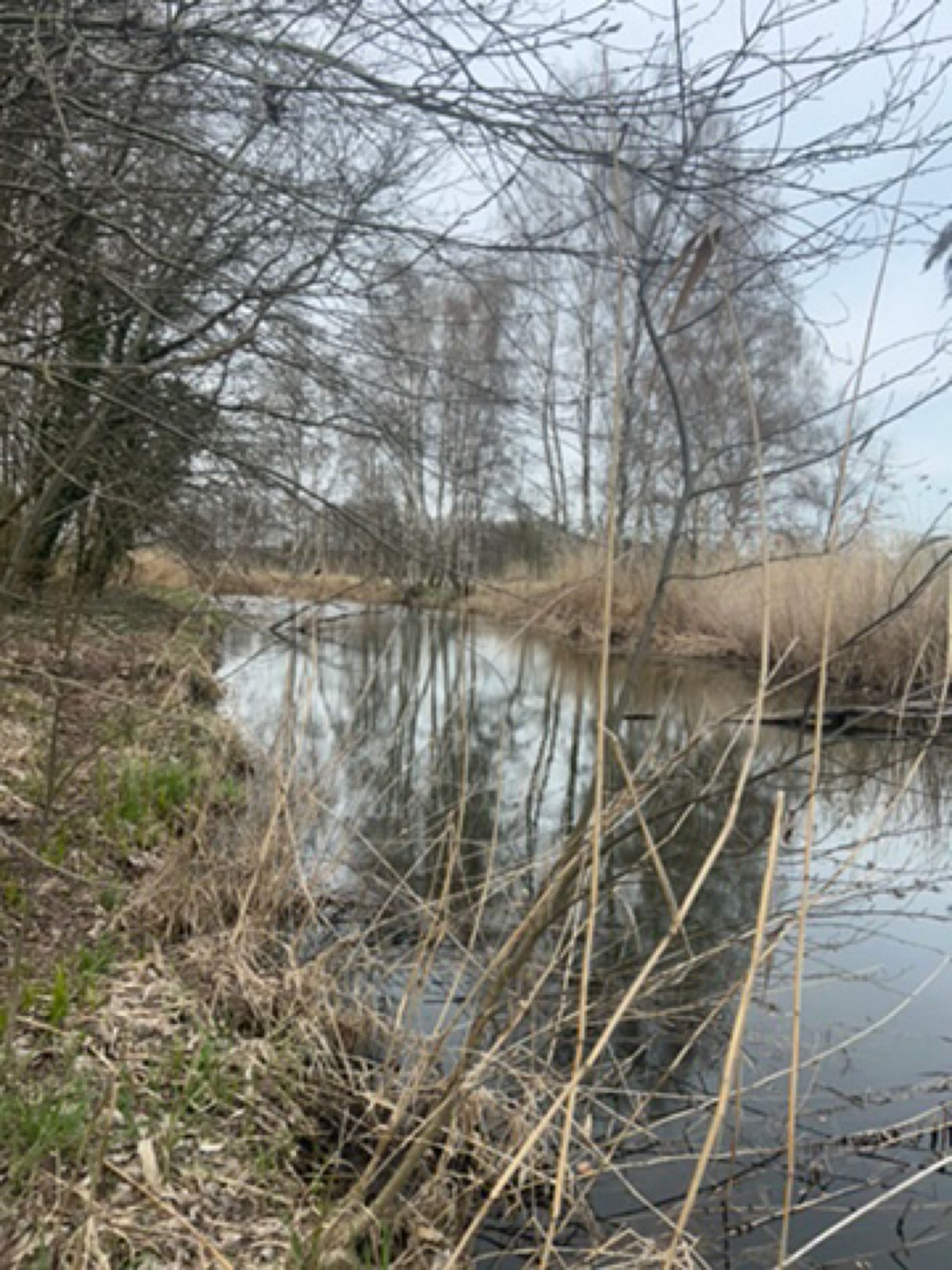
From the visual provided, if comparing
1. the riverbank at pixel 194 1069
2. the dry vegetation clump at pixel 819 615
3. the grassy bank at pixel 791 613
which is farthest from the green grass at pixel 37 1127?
the dry vegetation clump at pixel 819 615

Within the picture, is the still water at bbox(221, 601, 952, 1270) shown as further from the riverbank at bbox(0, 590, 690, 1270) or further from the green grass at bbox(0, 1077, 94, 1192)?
the green grass at bbox(0, 1077, 94, 1192)

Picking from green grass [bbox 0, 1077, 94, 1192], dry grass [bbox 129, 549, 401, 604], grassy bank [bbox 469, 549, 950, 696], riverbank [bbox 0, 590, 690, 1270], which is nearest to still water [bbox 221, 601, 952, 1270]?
dry grass [bbox 129, 549, 401, 604]

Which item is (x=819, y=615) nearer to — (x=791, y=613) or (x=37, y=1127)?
(x=791, y=613)

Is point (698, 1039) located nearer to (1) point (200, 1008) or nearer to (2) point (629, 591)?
(1) point (200, 1008)

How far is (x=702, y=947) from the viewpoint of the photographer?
3.64m

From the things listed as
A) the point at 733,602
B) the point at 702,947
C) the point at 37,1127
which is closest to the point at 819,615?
the point at 733,602

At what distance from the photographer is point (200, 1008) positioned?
2.63 m

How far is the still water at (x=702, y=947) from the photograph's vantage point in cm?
194

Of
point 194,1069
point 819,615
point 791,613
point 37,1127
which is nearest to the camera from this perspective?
point 37,1127

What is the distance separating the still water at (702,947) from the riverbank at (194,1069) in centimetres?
18

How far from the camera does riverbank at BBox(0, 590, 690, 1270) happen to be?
173cm

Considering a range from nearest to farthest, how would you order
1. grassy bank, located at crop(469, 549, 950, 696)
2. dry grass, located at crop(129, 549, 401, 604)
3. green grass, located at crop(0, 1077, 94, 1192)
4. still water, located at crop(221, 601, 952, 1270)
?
green grass, located at crop(0, 1077, 94, 1192), still water, located at crop(221, 601, 952, 1270), dry grass, located at crop(129, 549, 401, 604), grassy bank, located at crop(469, 549, 950, 696)

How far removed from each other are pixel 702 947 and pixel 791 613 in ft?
24.4

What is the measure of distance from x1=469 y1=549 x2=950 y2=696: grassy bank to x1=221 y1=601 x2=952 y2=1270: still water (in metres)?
1.03
